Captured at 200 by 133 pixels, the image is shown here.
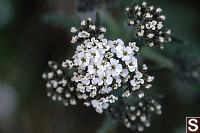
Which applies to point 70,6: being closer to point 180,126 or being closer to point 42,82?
point 42,82

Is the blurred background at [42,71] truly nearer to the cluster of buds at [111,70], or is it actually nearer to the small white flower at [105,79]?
the cluster of buds at [111,70]

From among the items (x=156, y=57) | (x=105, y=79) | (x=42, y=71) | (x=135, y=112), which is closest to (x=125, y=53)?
(x=105, y=79)

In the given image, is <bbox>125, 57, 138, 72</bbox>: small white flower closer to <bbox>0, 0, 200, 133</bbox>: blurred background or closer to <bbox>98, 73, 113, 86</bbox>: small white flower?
<bbox>98, 73, 113, 86</bbox>: small white flower

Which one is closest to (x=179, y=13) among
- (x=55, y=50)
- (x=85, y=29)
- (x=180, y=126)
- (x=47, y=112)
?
(x=180, y=126)

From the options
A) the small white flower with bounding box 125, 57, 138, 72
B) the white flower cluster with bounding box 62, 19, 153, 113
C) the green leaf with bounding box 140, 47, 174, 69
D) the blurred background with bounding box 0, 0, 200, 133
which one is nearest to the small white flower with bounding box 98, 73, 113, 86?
the white flower cluster with bounding box 62, 19, 153, 113

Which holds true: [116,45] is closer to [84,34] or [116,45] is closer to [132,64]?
[132,64]

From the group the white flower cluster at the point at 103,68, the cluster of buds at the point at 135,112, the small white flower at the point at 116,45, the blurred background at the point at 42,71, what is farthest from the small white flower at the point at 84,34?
the blurred background at the point at 42,71
